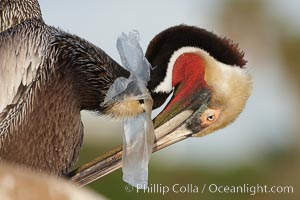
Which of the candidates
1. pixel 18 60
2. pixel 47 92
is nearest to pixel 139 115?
pixel 47 92

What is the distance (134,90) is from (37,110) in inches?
26.6

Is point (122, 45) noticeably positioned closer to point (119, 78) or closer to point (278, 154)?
point (119, 78)

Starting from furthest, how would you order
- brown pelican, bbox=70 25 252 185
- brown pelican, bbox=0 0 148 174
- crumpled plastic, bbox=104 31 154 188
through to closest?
brown pelican, bbox=70 25 252 185 → crumpled plastic, bbox=104 31 154 188 → brown pelican, bbox=0 0 148 174

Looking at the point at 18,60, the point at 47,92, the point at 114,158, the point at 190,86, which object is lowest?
the point at 114,158

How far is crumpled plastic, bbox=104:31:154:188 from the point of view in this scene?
6184mm

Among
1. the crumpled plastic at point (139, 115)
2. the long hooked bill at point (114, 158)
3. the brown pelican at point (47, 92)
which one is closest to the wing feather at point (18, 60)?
the brown pelican at point (47, 92)

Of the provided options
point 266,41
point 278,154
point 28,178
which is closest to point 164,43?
point 28,178

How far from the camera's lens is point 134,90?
6.27m

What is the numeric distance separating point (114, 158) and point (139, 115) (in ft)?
1.04

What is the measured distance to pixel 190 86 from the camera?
6.51 meters

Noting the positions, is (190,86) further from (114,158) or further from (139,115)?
(114,158)

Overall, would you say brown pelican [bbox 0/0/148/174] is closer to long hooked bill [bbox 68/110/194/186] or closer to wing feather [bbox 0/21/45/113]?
wing feather [bbox 0/21/45/113]

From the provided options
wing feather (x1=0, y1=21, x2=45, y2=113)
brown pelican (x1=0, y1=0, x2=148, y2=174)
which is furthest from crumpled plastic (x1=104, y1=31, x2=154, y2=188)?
wing feather (x1=0, y1=21, x2=45, y2=113)

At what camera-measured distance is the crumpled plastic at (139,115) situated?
6184mm
